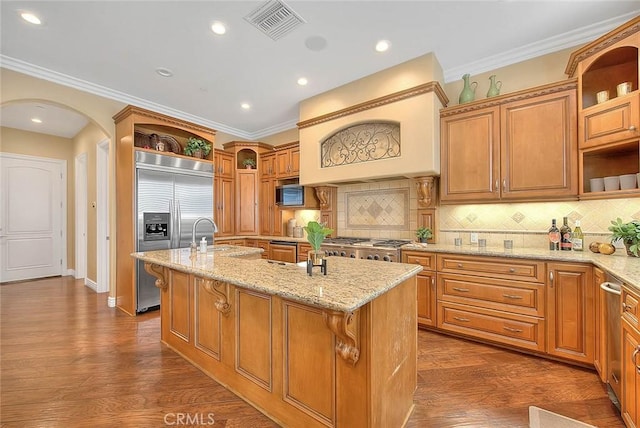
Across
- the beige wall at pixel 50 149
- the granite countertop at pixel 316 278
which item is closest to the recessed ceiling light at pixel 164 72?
the granite countertop at pixel 316 278

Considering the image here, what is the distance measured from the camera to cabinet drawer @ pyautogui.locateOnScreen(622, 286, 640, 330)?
1453mm

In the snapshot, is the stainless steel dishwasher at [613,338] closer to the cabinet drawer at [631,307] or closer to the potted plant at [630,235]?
the cabinet drawer at [631,307]

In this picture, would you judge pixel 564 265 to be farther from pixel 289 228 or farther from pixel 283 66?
pixel 289 228

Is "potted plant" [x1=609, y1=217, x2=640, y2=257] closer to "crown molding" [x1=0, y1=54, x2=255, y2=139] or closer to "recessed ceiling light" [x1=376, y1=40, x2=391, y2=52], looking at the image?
"recessed ceiling light" [x1=376, y1=40, x2=391, y2=52]

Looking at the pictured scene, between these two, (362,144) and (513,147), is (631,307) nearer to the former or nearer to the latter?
(513,147)

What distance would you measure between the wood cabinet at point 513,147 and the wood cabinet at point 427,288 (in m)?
0.80

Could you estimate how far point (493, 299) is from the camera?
264 cm

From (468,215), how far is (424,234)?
0.60m

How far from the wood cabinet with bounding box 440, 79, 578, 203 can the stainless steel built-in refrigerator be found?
3693 mm

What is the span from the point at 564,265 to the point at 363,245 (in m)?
1.95

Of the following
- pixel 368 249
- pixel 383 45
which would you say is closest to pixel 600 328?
pixel 368 249

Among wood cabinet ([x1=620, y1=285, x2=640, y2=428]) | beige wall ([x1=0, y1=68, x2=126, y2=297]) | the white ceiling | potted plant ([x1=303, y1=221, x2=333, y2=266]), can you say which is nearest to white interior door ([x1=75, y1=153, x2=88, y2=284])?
beige wall ([x1=0, y1=68, x2=126, y2=297])

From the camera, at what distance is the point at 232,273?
66.7 inches

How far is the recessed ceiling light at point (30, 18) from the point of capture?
2.43m
